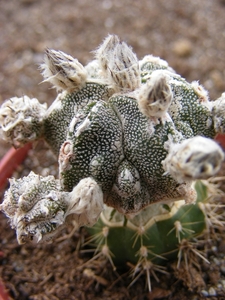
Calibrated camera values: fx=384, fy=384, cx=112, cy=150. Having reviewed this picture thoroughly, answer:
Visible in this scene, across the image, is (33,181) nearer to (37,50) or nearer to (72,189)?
(72,189)

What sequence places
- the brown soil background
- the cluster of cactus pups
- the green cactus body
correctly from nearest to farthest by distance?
the cluster of cactus pups → the green cactus body → the brown soil background

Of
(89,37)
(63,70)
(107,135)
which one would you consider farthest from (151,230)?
(89,37)

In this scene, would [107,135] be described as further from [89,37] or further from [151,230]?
[89,37]

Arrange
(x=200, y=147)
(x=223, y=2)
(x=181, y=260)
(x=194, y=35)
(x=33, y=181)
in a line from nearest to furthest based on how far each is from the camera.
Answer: (x=200, y=147), (x=33, y=181), (x=181, y=260), (x=194, y=35), (x=223, y=2)

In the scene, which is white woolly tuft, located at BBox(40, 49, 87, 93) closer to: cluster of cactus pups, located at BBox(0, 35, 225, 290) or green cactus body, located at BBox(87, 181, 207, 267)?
cluster of cactus pups, located at BBox(0, 35, 225, 290)

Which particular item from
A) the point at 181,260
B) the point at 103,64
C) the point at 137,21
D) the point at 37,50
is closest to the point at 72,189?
the point at 103,64

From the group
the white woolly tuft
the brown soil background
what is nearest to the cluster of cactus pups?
the white woolly tuft

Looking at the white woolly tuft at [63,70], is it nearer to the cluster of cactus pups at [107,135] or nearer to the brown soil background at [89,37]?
the cluster of cactus pups at [107,135]

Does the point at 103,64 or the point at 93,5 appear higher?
the point at 93,5
